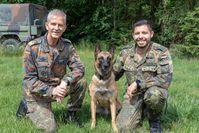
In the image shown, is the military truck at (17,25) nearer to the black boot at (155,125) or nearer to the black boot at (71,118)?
the black boot at (71,118)

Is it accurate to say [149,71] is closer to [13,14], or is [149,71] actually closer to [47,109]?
[47,109]

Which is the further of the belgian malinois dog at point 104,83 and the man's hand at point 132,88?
the belgian malinois dog at point 104,83

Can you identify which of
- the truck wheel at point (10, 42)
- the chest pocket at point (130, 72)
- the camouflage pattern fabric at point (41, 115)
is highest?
the chest pocket at point (130, 72)

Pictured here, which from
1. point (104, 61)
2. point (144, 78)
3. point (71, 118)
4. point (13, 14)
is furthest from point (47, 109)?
point (13, 14)

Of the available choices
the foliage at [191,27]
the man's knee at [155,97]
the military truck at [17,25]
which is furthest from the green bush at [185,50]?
the man's knee at [155,97]

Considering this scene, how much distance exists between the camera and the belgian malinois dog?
A: 18.5ft

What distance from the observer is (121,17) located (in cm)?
2175

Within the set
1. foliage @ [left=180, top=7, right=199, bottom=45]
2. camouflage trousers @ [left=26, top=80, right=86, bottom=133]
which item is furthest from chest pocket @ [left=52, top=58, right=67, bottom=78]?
foliage @ [left=180, top=7, right=199, bottom=45]

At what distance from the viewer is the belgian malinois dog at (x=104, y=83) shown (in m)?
5.63

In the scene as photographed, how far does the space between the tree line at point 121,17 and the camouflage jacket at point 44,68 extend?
11.8 meters

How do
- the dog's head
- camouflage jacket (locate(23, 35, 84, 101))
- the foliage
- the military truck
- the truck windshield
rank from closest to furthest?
camouflage jacket (locate(23, 35, 84, 101)), the dog's head, the foliage, the military truck, the truck windshield

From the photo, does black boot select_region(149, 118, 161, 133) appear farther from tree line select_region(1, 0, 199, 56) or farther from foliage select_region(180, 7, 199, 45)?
tree line select_region(1, 0, 199, 56)

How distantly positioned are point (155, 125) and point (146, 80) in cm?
58

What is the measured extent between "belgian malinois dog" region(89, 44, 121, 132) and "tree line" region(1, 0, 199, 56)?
37.4 ft
